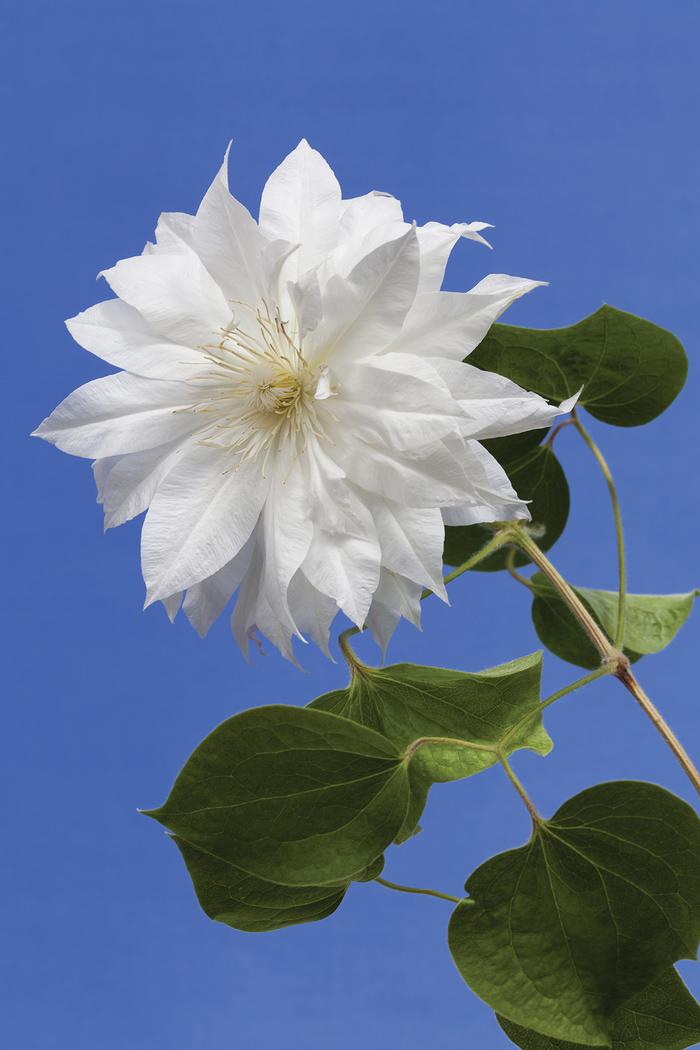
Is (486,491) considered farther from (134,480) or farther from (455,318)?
(134,480)

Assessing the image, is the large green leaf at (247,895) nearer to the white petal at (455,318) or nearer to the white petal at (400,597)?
the white petal at (400,597)

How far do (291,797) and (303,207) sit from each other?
0.34 m

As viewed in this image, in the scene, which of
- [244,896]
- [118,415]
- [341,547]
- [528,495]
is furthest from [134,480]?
[528,495]

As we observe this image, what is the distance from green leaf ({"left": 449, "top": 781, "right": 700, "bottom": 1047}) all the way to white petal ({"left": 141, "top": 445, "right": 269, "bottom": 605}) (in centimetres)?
25

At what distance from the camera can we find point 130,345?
700 mm

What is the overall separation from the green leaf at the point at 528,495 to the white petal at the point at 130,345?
0.27m

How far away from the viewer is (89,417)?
27.7 inches

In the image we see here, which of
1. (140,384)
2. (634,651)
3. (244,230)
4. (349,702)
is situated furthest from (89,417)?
(634,651)

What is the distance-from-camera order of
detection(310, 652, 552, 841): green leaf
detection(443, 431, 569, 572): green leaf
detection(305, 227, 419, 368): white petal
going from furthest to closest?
detection(443, 431, 569, 572): green leaf → detection(310, 652, 552, 841): green leaf → detection(305, 227, 419, 368): white petal

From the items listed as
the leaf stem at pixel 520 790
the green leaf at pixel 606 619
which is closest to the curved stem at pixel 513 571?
the green leaf at pixel 606 619

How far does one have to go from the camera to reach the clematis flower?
0.64m

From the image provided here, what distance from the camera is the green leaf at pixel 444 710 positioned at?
73 cm

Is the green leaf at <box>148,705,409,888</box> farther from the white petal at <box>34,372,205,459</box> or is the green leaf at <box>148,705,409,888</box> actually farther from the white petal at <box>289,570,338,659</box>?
the white petal at <box>34,372,205,459</box>

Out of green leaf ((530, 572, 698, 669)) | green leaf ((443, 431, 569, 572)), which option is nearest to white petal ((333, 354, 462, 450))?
green leaf ((443, 431, 569, 572))
